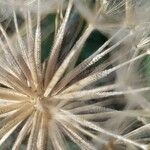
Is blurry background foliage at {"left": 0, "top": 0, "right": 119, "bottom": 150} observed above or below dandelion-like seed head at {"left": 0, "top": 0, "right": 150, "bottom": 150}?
above

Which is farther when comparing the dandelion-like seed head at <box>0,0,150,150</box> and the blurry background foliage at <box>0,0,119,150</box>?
the blurry background foliage at <box>0,0,119,150</box>

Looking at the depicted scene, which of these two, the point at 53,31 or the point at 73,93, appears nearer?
the point at 73,93

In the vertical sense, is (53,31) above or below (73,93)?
above

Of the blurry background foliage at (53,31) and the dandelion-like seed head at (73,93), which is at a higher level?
the blurry background foliage at (53,31)

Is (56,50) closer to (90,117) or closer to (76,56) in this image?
(76,56)

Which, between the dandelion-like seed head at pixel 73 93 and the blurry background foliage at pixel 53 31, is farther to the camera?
the blurry background foliage at pixel 53 31

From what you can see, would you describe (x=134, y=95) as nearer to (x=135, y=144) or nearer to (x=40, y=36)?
(x=135, y=144)


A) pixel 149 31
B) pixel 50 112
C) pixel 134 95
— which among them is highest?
pixel 149 31

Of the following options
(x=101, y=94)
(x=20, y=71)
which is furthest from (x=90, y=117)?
(x=20, y=71)

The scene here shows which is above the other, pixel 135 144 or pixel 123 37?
pixel 123 37

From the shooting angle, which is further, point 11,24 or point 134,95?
point 11,24
